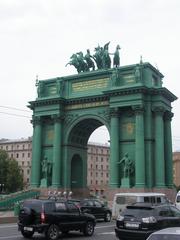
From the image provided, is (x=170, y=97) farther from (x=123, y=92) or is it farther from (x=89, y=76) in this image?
(x=89, y=76)

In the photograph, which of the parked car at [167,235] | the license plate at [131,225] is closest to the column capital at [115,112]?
the license plate at [131,225]

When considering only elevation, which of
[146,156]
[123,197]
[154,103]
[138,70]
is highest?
[138,70]

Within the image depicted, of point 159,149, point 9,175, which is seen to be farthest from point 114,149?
point 9,175

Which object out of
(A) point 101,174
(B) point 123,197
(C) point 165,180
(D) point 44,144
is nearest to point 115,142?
(C) point 165,180

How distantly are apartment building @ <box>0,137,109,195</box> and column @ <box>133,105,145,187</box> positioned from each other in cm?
7551

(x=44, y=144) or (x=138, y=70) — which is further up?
(x=138, y=70)

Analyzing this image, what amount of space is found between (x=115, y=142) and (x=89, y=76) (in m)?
9.47

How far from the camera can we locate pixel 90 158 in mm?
124875

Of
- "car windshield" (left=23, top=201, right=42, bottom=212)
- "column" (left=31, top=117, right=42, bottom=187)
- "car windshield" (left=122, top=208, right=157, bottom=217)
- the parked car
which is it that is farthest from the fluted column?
the parked car

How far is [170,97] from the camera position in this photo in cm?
5003

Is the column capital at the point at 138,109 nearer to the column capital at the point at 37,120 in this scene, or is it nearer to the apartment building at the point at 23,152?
the column capital at the point at 37,120

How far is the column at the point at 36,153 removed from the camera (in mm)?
52750

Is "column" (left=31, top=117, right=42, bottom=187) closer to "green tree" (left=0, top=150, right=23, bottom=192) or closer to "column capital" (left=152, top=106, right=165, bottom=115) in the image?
"column capital" (left=152, top=106, right=165, bottom=115)

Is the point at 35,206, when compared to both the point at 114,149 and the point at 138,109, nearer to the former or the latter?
the point at 138,109
